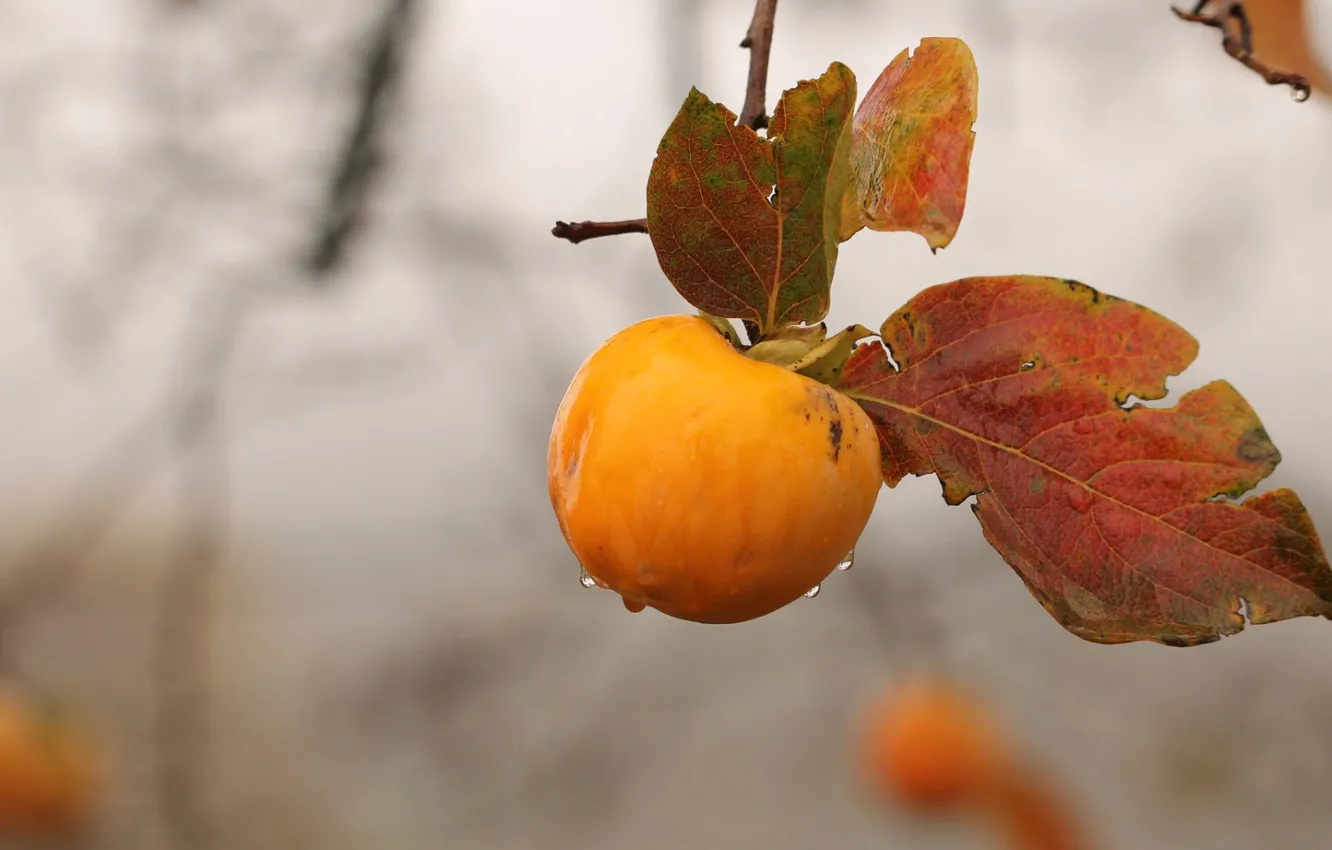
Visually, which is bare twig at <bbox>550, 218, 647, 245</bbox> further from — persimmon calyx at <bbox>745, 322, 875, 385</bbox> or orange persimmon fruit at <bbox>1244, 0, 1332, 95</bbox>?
orange persimmon fruit at <bbox>1244, 0, 1332, 95</bbox>

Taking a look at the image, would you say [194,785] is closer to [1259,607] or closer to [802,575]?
[802,575]

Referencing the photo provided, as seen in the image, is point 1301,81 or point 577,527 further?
point 1301,81

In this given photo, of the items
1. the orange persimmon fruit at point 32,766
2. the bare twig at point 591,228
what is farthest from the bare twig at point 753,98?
the orange persimmon fruit at point 32,766

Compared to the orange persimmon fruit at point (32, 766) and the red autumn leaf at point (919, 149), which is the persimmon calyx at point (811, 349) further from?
the orange persimmon fruit at point (32, 766)

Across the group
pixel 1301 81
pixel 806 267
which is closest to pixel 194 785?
pixel 806 267

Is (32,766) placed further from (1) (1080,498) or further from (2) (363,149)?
(1) (1080,498)

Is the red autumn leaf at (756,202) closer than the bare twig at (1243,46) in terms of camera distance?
Yes
